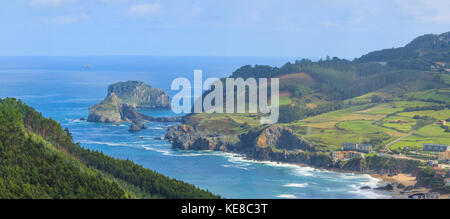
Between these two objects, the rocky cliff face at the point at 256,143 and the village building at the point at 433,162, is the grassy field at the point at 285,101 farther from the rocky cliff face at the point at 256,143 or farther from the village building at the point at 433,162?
the village building at the point at 433,162

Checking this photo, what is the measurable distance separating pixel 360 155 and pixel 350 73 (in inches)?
3207

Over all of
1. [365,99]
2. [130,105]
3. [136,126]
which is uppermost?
[365,99]

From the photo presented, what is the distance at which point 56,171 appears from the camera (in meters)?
54.2

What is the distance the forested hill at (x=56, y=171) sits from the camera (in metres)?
50.8

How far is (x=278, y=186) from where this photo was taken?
79875mm

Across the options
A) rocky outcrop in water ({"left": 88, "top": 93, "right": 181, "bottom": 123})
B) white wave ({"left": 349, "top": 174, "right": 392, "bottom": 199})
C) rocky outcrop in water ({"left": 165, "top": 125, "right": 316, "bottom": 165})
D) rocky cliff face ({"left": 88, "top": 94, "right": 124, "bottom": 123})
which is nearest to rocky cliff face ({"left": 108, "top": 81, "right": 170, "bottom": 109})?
rocky outcrop in water ({"left": 88, "top": 93, "right": 181, "bottom": 123})

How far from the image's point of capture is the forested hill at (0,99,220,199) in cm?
5075

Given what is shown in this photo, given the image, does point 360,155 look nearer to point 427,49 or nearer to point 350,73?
point 350,73

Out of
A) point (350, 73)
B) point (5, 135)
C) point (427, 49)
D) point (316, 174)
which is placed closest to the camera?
point (5, 135)

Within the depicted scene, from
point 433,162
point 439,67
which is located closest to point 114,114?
point 433,162

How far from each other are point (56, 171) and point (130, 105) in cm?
9726

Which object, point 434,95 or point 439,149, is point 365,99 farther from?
point 439,149

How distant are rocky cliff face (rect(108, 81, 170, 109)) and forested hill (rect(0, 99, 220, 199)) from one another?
10132cm
